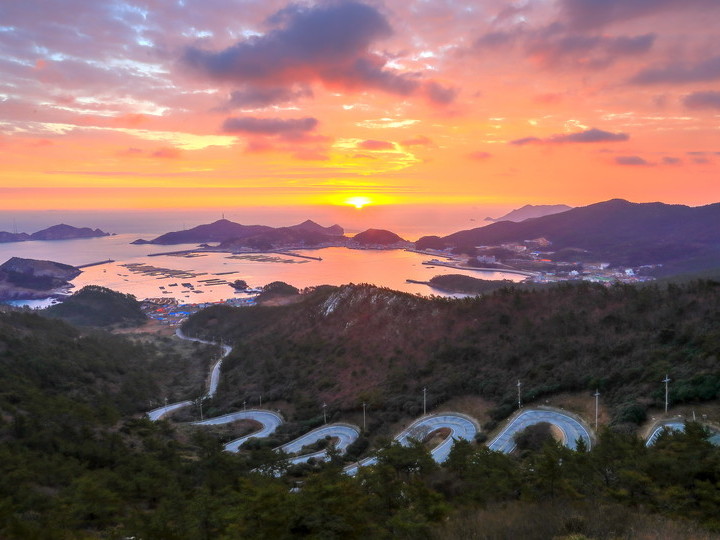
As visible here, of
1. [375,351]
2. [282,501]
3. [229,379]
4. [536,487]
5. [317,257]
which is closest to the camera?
[282,501]

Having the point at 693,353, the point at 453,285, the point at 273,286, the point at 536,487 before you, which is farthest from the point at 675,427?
the point at 273,286

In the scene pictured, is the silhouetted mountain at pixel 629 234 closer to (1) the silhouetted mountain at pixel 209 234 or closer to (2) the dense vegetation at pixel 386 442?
(2) the dense vegetation at pixel 386 442

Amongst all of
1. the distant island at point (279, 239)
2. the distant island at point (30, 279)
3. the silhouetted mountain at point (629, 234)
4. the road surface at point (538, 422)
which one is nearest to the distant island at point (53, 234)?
the distant island at point (279, 239)

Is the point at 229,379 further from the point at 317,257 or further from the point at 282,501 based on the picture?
the point at 317,257

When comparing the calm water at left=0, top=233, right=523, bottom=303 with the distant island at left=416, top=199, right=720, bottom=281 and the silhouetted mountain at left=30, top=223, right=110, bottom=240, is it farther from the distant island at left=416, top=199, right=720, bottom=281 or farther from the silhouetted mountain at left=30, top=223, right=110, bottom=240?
the silhouetted mountain at left=30, top=223, right=110, bottom=240

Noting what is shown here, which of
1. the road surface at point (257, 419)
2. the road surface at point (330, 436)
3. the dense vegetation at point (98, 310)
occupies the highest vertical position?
the dense vegetation at point (98, 310)

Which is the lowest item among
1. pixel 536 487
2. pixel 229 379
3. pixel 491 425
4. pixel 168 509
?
pixel 229 379
